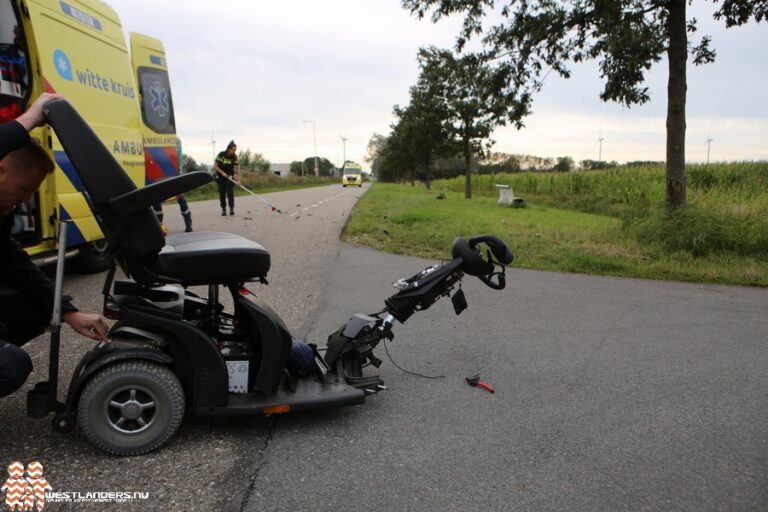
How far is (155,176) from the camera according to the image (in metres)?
8.42

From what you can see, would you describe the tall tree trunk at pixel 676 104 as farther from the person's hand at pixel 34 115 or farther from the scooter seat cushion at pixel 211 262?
the person's hand at pixel 34 115

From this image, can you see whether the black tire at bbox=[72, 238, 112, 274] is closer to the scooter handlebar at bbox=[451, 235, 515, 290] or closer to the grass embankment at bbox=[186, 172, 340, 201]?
the scooter handlebar at bbox=[451, 235, 515, 290]

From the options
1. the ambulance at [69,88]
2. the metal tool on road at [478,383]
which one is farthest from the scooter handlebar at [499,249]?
the ambulance at [69,88]

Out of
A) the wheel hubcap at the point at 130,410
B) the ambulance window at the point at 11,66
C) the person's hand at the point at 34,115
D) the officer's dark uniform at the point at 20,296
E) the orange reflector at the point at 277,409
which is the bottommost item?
the orange reflector at the point at 277,409

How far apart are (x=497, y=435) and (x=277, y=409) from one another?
1.20 m

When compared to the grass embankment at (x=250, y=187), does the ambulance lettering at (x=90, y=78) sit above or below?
above

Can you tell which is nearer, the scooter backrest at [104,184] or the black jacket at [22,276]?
the scooter backrest at [104,184]

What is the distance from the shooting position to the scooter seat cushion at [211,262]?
2564 millimetres

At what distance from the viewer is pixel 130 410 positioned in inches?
97.9

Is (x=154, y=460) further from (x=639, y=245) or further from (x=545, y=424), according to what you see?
(x=639, y=245)

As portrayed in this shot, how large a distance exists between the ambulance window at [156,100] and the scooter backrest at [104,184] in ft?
22.4

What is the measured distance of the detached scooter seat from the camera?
7.59ft

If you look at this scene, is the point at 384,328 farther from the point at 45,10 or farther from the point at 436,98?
the point at 436,98

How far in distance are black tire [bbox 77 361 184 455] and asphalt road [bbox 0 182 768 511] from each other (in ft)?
0.33
